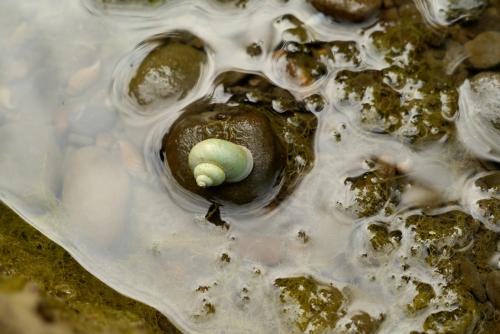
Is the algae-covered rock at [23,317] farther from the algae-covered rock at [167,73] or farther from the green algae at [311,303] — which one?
the algae-covered rock at [167,73]

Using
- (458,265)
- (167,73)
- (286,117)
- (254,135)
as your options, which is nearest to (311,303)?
(458,265)

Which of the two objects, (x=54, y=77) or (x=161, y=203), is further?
(x=54, y=77)

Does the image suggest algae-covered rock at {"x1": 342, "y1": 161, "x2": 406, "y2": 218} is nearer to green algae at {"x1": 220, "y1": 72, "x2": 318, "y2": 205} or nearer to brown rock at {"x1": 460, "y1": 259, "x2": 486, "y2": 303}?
green algae at {"x1": 220, "y1": 72, "x2": 318, "y2": 205}

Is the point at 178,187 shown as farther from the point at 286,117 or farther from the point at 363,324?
the point at 363,324

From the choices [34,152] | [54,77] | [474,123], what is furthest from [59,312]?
[474,123]

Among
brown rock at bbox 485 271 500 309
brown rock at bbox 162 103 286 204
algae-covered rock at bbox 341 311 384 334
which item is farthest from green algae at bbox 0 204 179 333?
brown rock at bbox 485 271 500 309

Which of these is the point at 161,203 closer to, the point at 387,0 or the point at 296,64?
the point at 296,64
